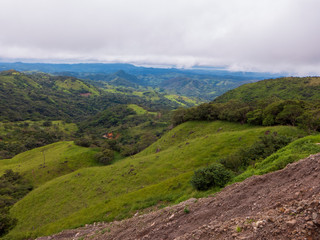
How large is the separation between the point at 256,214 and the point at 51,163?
3077 inches

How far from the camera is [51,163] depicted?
222 feet

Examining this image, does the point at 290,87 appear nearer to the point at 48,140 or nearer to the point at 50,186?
the point at 50,186

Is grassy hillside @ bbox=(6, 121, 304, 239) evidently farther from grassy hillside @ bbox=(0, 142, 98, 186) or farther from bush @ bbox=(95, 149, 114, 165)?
bush @ bbox=(95, 149, 114, 165)

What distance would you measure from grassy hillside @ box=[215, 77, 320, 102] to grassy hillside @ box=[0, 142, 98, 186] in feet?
508

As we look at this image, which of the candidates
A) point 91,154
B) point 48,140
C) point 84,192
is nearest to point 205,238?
point 84,192

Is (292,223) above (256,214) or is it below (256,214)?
above

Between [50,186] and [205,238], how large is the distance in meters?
53.0

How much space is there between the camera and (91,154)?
74125mm

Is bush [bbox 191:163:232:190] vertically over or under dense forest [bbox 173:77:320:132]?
under

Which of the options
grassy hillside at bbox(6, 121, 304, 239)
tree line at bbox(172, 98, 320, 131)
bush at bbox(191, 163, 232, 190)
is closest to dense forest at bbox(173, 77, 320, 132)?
tree line at bbox(172, 98, 320, 131)

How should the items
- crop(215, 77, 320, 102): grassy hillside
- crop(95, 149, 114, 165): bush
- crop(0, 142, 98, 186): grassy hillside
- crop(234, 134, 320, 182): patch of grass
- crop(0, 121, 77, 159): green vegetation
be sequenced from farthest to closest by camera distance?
crop(215, 77, 320, 102): grassy hillside → crop(0, 121, 77, 159): green vegetation → crop(95, 149, 114, 165): bush → crop(0, 142, 98, 186): grassy hillside → crop(234, 134, 320, 182): patch of grass

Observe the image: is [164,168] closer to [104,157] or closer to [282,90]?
[104,157]

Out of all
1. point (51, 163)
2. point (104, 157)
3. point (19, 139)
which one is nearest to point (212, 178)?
point (104, 157)

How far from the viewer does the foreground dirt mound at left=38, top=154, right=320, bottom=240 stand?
7.21 meters
